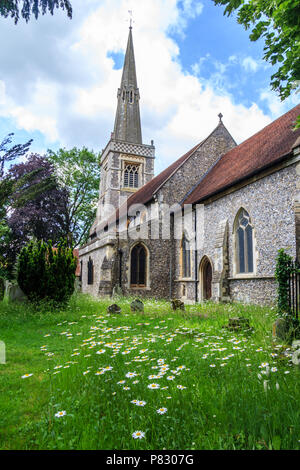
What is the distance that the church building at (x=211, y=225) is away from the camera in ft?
32.0

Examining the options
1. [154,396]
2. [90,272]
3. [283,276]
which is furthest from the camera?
[90,272]

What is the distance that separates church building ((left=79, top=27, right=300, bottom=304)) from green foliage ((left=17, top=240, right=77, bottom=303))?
5864 mm

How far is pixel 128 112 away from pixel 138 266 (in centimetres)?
1935

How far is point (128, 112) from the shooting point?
29969 millimetres

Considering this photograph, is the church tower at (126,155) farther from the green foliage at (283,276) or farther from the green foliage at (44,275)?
the green foliage at (283,276)

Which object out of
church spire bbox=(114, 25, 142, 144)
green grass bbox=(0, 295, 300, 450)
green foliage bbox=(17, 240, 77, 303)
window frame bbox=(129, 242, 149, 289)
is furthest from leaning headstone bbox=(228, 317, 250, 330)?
church spire bbox=(114, 25, 142, 144)

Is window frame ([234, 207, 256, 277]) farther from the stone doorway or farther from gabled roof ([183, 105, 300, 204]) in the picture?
the stone doorway

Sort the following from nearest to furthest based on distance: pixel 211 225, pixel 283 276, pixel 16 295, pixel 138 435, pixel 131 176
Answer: pixel 138 435, pixel 283 276, pixel 16 295, pixel 211 225, pixel 131 176

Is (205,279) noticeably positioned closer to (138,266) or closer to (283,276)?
(138,266)

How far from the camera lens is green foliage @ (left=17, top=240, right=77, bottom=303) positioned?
10.1 metres

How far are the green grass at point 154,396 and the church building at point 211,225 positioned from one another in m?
5.51

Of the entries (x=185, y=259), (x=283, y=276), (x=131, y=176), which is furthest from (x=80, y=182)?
(x=283, y=276)

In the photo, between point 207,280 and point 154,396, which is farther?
point 207,280

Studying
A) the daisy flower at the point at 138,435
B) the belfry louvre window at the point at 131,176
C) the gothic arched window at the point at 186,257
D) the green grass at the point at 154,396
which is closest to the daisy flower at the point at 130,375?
the green grass at the point at 154,396
